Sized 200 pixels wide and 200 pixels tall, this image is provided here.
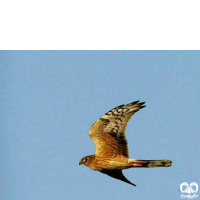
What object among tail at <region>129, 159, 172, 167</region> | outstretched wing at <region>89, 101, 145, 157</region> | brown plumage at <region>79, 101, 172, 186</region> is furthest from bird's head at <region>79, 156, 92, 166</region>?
tail at <region>129, 159, 172, 167</region>

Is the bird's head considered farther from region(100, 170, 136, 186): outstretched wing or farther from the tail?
the tail

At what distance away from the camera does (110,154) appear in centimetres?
829

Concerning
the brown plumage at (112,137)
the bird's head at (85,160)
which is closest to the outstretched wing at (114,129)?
the brown plumage at (112,137)

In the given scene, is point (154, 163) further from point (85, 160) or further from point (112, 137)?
point (85, 160)

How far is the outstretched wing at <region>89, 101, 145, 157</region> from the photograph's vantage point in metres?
8.23

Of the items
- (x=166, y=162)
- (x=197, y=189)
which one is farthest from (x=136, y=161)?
(x=197, y=189)

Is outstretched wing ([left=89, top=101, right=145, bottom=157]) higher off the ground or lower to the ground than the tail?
higher

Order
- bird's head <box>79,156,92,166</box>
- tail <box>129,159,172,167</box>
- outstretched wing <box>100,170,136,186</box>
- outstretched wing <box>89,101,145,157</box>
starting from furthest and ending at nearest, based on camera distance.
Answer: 1. outstretched wing <box>100,170,136,186</box>
2. bird's head <box>79,156,92,166</box>
3. outstretched wing <box>89,101,145,157</box>
4. tail <box>129,159,172,167</box>

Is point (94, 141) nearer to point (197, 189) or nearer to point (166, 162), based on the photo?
point (166, 162)

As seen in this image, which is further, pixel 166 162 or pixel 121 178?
pixel 121 178

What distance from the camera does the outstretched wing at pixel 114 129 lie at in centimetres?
823
